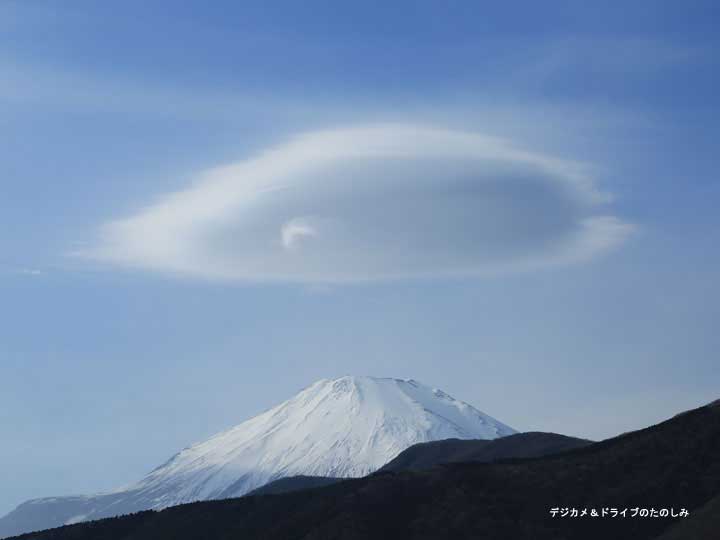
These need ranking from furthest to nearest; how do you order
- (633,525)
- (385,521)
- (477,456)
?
(477,456) < (385,521) < (633,525)

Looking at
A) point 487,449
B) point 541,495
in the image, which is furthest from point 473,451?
point 541,495

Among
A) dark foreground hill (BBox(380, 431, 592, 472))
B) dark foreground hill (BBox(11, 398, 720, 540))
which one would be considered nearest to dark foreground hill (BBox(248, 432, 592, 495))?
dark foreground hill (BBox(380, 431, 592, 472))

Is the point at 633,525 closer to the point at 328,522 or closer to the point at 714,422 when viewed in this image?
the point at 714,422

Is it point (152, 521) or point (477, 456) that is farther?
point (477, 456)

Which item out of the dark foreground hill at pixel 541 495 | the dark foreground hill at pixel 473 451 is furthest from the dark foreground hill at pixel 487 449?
the dark foreground hill at pixel 541 495

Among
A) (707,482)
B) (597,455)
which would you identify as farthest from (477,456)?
(707,482)

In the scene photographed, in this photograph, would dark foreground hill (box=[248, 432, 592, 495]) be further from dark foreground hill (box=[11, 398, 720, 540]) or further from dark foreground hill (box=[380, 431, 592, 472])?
dark foreground hill (box=[11, 398, 720, 540])

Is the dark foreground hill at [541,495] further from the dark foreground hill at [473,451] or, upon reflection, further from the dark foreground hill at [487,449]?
the dark foreground hill at [473,451]
